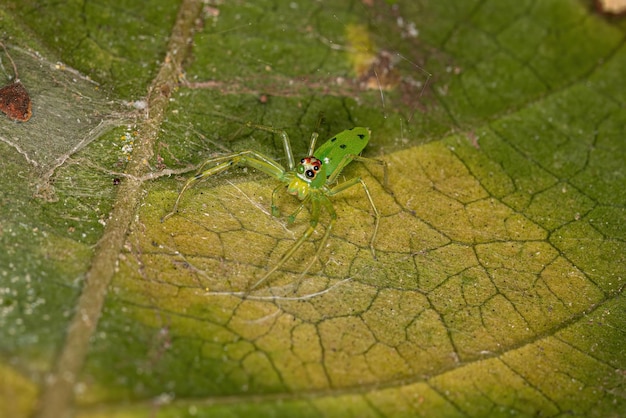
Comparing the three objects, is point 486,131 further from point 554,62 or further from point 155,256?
point 155,256

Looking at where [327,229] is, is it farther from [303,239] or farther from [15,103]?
[15,103]

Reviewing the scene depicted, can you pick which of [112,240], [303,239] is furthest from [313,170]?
[112,240]

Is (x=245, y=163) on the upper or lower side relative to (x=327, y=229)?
upper

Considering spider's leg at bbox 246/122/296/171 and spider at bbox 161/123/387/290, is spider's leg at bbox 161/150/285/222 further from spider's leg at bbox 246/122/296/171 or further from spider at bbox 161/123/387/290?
spider's leg at bbox 246/122/296/171

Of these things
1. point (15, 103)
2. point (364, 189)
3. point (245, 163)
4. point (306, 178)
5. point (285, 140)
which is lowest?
point (364, 189)

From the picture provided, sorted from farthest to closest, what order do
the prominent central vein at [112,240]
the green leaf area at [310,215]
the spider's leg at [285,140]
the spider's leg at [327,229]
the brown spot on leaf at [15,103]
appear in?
the spider's leg at [285,140], the brown spot on leaf at [15,103], the spider's leg at [327,229], the green leaf area at [310,215], the prominent central vein at [112,240]

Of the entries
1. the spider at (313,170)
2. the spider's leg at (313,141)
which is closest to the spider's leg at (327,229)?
the spider at (313,170)

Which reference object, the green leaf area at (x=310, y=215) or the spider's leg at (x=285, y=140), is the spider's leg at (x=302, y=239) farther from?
the spider's leg at (x=285, y=140)
